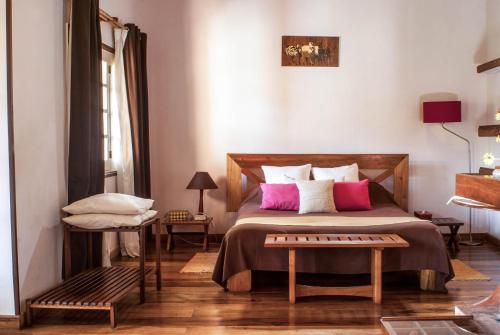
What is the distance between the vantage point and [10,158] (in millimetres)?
2848

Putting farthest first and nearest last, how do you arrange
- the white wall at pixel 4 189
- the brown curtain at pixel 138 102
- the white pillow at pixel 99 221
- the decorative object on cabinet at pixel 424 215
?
1. the decorative object on cabinet at pixel 424 215
2. the brown curtain at pixel 138 102
3. the white pillow at pixel 99 221
4. the white wall at pixel 4 189

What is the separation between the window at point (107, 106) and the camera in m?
4.63

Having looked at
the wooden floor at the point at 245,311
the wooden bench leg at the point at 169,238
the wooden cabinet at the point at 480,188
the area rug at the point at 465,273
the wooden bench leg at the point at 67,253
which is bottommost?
the wooden floor at the point at 245,311

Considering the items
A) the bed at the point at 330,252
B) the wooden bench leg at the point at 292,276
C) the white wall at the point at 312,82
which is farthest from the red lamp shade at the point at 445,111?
the wooden bench leg at the point at 292,276

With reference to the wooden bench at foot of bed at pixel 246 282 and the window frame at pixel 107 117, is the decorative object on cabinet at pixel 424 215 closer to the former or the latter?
the wooden bench at foot of bed at pixel 246 282

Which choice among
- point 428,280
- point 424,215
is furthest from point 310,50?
point 428,280

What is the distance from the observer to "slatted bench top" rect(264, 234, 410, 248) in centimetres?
338

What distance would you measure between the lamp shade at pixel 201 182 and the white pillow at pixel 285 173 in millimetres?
610

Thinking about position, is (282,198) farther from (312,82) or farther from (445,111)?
(445,111)

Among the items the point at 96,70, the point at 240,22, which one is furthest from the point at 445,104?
the point at 96,70

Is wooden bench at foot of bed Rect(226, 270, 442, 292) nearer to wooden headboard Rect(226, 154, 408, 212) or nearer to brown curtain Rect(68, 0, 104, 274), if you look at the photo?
brown curtain Rect(68, 0, 104, 274)

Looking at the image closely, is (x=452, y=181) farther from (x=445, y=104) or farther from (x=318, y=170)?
(x=318, y=170)

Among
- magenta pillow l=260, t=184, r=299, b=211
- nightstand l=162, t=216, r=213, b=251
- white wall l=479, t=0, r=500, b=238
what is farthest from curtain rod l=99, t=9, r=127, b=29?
white wall l=479, t=0, r=500, b=238

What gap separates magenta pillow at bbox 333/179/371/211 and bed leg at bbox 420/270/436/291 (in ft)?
3.56
